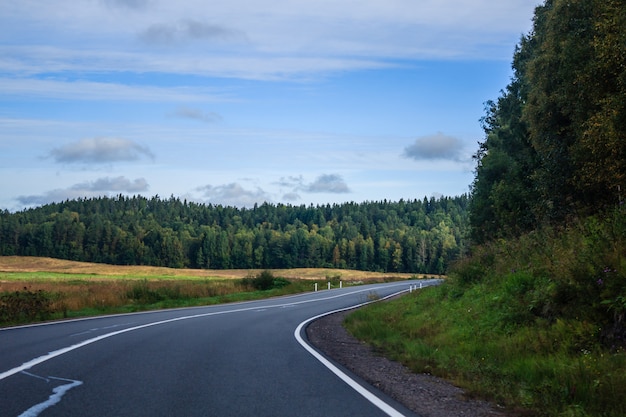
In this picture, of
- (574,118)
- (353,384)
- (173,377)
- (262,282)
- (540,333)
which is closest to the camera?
(353,384)

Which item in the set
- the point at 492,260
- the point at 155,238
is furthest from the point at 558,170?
the point at 155,238

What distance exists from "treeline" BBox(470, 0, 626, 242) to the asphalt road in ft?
30.6

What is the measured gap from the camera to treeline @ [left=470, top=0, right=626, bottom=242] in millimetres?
16812

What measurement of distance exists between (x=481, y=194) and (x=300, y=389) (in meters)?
40.6

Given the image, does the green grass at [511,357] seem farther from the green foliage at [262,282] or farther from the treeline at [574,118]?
the green foliage at [262,282]

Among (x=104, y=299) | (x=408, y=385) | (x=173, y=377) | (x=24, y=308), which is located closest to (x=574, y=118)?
(x=408, y=385)

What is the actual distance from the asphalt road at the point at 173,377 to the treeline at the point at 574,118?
9.33 metres

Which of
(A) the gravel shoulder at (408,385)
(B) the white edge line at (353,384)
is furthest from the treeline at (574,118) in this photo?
(B) the white edge line at (353,384)

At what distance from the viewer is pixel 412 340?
16.0 metres

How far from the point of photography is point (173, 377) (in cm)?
939

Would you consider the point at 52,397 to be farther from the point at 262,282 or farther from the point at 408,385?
the point at 262,282

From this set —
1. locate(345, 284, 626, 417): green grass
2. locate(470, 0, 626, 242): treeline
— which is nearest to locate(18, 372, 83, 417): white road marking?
locate(345, 284, 626, 417): green grass

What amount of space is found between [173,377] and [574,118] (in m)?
17.0

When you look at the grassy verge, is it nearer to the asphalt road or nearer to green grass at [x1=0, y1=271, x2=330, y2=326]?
the asphalt road
